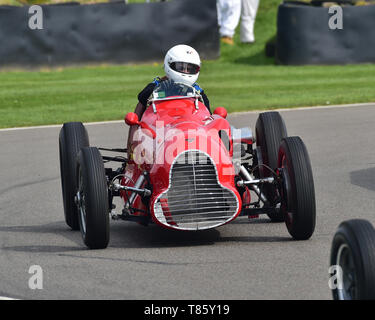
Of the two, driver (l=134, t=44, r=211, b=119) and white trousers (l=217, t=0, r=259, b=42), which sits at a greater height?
white trousers (l=217, t=0, r=259, b=42)

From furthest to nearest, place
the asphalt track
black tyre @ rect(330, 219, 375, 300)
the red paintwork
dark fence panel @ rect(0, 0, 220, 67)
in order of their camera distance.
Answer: dark fence panel @ rect(0, 0, 220, 67) → the red paintwork → the asphalt track → black tyre @ rect(330, 219, 375, 300)

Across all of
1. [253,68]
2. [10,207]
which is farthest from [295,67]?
[10,207]

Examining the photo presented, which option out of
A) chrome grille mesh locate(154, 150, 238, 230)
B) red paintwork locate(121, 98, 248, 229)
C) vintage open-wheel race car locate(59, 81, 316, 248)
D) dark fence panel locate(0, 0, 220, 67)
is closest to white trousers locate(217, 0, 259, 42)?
dark fence panel locate(0, 0, 220, 67)

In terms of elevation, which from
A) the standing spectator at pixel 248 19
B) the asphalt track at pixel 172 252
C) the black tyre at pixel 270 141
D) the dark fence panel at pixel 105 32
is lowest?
the asphalt track at pixel 172 252

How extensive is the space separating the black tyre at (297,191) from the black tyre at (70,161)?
1988mm

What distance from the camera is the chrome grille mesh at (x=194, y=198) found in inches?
316

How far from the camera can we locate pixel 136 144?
29.6 feet

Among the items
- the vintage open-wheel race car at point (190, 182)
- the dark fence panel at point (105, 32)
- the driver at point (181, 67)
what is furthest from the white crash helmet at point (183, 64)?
the dark fence panel at point (105, 32)

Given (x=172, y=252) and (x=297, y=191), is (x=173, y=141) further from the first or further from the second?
(x=297, y=191)

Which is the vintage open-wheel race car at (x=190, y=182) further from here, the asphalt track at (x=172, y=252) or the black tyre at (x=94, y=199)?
the asphalt track at (x=172, y=252)

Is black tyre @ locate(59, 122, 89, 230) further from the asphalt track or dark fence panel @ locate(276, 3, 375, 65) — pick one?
dark fence panel @ locate(276, 3, 375, 65)

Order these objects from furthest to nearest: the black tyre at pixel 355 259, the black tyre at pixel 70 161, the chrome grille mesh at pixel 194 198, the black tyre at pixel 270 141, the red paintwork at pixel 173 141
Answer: the black tyre at pixel 270 141
the black tyre at pixel 70 161
the red paintwork at pixel 173 141
the chrome grille mesh at pixel 194 198
the black tyre at pixel 355 259

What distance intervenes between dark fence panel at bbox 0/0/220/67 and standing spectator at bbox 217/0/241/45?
221cm

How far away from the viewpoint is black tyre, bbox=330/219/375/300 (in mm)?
5539
